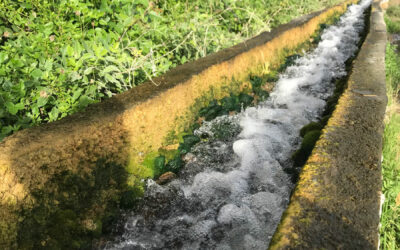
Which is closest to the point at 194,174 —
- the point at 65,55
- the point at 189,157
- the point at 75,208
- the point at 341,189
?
the point at 189,157

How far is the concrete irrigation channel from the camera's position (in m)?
1.21

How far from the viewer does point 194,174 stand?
215cm

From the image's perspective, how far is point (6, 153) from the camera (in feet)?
4.11

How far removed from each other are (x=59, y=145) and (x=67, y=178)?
18 centimetres

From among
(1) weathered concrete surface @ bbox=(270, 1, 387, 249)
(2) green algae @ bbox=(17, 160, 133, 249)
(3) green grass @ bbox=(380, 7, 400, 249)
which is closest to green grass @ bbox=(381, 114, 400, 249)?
(3) green grass @ bbox=(380, 7, 400, 249)

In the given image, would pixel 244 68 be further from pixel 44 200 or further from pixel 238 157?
pixel 44 200

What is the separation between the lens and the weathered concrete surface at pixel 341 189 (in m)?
1.05

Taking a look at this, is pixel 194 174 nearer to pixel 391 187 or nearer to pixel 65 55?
pixel 65 55

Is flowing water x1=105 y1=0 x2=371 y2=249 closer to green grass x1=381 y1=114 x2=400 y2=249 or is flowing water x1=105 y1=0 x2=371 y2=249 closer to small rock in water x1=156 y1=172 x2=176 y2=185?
small rock in water x1=156 y1=172 x2=176 y2=185

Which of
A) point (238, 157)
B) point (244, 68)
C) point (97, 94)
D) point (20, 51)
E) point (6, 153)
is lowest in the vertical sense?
point (238, 157)

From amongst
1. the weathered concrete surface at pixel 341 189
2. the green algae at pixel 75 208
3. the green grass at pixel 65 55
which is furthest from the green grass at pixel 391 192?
the green grass at pixel 65 55

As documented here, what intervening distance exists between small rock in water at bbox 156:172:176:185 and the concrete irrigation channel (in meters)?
0.06

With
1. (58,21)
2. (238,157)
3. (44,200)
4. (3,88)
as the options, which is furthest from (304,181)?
(58,21)

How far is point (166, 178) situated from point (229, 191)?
46 cm
